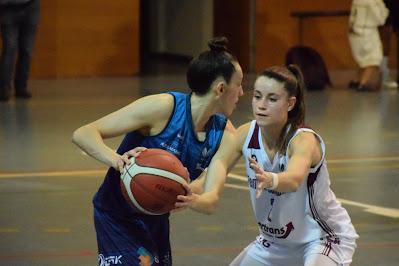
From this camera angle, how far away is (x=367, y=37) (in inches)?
572

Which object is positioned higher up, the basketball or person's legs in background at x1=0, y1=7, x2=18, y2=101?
the basketball

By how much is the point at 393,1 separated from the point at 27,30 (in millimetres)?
5527

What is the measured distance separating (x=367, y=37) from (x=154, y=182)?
10.7m

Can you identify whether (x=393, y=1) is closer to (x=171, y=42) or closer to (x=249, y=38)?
(x=249, y=38)

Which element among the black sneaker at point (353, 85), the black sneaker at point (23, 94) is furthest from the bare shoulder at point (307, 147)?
the black sneaker at point (353, 85)

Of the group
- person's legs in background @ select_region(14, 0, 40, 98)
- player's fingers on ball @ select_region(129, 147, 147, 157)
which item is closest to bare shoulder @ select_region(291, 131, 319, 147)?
player's fingers on ball @ select_region(129, 147, 147, 157)

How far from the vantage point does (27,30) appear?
1306 cm

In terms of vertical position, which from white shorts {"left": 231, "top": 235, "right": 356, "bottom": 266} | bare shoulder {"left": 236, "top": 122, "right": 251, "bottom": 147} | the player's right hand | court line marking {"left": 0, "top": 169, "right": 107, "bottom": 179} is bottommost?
court line marking {"left": 0, "top": 169, "right": 107, "bottom": 179}

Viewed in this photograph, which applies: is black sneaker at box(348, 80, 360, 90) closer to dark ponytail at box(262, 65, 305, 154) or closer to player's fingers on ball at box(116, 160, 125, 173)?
dark ponytail at box(262, 65, 305, 154)

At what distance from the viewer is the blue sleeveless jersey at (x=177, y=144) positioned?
15.0 feet

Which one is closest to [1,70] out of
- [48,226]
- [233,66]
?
[48,226]

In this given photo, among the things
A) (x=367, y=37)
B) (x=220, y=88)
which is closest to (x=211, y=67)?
(x=220, y=88)

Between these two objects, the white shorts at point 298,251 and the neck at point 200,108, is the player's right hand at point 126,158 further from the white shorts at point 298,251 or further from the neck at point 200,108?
the white shorts at point 298,251

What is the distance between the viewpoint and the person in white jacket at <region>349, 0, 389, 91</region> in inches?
565
